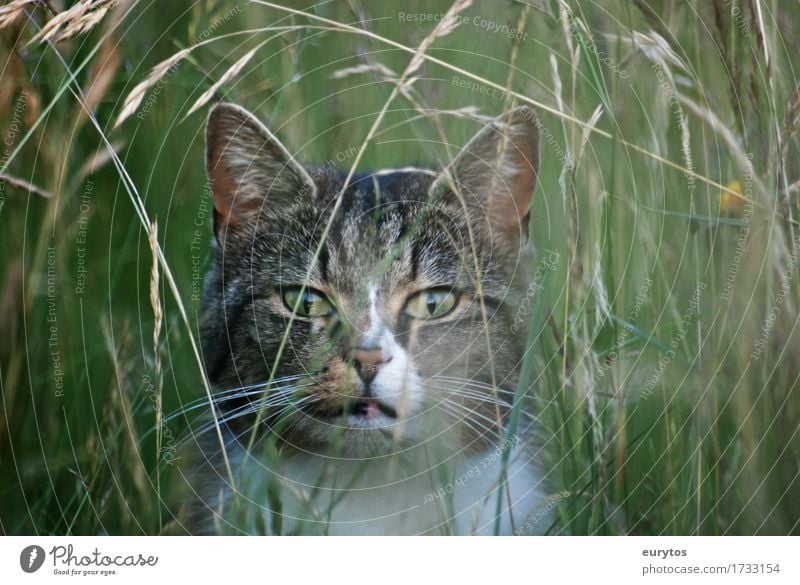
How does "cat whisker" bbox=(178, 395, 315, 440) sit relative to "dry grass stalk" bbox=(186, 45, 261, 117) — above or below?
below

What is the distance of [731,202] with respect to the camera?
126 cm

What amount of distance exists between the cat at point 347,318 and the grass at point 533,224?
5cm

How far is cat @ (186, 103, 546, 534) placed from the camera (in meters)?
1.20

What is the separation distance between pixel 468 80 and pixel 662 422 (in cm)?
60

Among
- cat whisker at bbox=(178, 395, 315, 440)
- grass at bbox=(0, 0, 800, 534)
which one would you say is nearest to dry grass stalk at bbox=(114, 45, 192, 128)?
grass at bbox=(0, 0, 800, 534)

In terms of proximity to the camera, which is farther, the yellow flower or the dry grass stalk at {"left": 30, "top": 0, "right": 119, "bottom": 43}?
the yellow flower

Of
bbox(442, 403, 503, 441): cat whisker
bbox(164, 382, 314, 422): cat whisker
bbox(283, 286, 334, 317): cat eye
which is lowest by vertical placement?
bbox(442, 403, 503, 441): cat whisker

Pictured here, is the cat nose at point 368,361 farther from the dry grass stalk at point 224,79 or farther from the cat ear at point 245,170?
the dry grass stalk at point 224,79

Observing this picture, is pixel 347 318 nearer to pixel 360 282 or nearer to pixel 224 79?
pixel 360 282

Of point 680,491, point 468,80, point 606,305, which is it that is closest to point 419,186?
point 468,80
